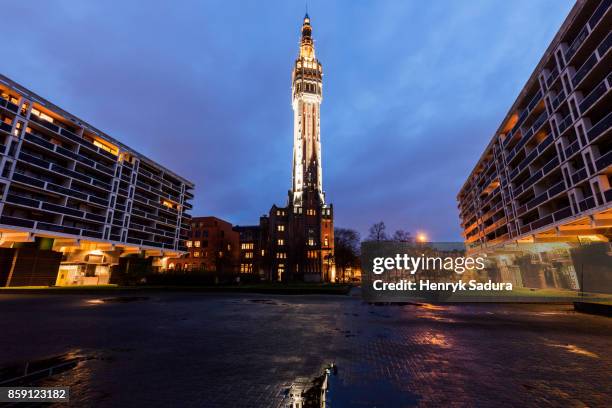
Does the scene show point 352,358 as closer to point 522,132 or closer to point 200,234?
point 522,132

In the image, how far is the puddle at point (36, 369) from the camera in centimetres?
595

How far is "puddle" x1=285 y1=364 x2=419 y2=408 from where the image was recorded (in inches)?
201

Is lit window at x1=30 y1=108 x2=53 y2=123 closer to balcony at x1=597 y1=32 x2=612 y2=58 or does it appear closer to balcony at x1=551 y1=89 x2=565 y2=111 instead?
balcony at x1=597 y1=32 x2=612 y2=58

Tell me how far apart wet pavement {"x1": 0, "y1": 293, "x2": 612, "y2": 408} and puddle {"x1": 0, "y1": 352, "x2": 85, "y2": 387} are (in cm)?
27

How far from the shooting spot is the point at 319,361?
7.53m

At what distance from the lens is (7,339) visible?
9.59m

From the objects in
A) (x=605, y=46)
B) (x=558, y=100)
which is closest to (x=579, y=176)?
(x=558, y=100)

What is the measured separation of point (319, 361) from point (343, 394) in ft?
6.99

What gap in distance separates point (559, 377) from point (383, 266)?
13144 mm

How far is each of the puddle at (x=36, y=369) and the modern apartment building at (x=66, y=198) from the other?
42.7 metres

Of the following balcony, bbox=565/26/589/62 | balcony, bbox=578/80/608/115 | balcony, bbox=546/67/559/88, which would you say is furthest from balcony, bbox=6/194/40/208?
balcony, bbox=546/67/559/88

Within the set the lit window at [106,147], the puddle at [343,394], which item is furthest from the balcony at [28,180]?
the puddle at [343,394]

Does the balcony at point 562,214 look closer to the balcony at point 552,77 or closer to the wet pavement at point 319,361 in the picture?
the balcony at point 552,77

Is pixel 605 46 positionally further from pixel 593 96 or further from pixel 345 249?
pixel 345 249
